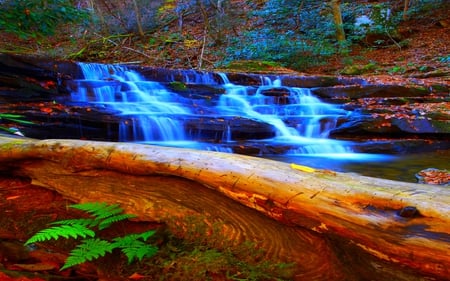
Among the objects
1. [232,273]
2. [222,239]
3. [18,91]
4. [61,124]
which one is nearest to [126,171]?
[222,239]

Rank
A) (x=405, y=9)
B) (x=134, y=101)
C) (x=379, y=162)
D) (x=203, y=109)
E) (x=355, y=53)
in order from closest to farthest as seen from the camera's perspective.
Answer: (x=379, y=162) < (x=203, y=109) < (x=134, y=101) < (x=355, y=53) < (x=405, y=9)

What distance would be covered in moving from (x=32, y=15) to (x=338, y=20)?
12.6 meters

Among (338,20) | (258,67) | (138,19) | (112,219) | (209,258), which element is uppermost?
(138,19)

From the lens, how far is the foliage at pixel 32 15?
16.0ft

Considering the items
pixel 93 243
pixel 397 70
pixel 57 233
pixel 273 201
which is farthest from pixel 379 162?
pixel 397 70

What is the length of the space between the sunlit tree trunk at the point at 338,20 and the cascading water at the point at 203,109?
20.8 feet

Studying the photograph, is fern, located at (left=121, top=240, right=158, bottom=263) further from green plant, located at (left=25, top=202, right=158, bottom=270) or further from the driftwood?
the driftwood

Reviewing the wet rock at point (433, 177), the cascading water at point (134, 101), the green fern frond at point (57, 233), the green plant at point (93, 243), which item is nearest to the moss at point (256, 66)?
the cascading water at point (134, 101)

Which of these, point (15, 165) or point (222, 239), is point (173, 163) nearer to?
point (222, 239)

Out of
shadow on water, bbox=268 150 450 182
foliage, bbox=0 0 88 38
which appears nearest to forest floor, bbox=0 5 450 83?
shadow on water, bbox=268 150 450 182

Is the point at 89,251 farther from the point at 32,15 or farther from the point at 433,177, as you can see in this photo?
the point at 32,15

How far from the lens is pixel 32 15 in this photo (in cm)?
496

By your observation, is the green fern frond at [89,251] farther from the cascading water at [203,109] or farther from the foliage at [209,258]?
the cascading water at [203,109]

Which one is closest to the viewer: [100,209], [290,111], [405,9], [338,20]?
[100,209]
